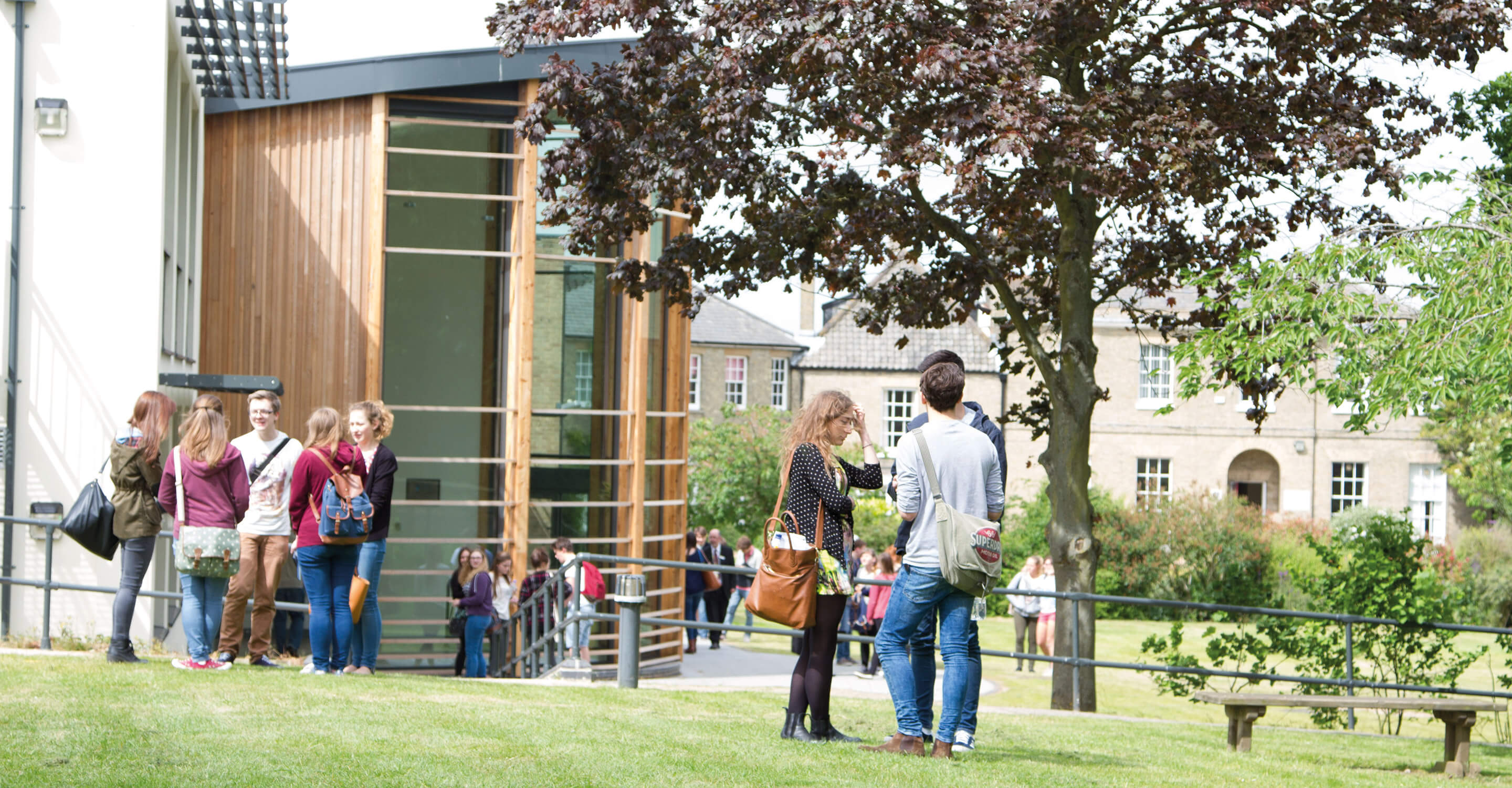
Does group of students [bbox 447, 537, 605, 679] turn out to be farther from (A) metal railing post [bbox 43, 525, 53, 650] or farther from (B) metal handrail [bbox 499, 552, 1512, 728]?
(A) metal railing post [bbox 43, 525, 53, 650]

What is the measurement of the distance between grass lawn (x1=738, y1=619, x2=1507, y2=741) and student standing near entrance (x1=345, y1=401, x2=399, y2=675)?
5922 mm

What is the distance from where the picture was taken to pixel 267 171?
15648mm

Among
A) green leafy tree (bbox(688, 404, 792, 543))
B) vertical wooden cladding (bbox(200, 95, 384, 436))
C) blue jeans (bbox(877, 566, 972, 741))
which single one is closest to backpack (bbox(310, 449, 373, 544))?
blue jeans (bbox(877, 566, 972, 741))

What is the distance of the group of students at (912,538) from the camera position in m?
6.28

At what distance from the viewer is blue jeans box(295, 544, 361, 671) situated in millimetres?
8805

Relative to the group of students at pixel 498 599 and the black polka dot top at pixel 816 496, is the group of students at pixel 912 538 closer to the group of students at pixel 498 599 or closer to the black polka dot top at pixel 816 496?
the black polka dot top at pixel 816 496

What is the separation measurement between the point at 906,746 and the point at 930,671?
37 centimetres

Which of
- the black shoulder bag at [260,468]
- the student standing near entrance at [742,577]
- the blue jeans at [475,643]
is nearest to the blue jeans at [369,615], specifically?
the black shoulder bag at [260,468]

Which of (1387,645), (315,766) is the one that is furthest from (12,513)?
(1387,645)

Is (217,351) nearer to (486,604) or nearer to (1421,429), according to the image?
(486,604)

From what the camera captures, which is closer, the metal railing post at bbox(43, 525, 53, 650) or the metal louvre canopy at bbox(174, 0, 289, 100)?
the metal railing post at bbox(43, 525, 53, 650)

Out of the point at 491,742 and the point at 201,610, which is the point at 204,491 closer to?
the point at 201,610

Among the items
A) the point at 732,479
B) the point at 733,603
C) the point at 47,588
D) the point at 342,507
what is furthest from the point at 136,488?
the point at 732,479

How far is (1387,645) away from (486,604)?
321 inches
